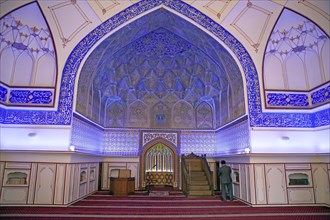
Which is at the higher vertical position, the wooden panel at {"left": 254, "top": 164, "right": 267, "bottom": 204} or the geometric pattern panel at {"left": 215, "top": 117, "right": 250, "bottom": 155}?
the geometric pattern panel at {"left": 215, "top": 117, "right": 250, "bottom": 155}

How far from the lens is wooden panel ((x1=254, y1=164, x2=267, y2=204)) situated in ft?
18.7

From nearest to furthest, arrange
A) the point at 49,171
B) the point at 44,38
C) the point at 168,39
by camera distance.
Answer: the point at 49,171 → the point at 44,38 → the point at 168,39

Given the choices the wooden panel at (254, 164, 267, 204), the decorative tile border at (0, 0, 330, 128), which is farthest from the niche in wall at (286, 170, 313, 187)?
the decorative tile border at (0, 0, 330, 128)

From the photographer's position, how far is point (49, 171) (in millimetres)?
5730

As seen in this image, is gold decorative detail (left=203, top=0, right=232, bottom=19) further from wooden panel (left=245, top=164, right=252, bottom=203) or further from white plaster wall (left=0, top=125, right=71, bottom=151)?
white plaster wall (left=0, top=125, right=71, bottom=151)

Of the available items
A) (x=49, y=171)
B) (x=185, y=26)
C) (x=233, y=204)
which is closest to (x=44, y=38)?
(x=49, y=171)

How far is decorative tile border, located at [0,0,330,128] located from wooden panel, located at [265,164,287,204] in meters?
1.09

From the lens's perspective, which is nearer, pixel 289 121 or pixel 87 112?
pixel 289 121

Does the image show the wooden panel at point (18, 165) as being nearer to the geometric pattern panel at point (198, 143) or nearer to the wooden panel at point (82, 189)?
the wooden panel at point (82, 189)

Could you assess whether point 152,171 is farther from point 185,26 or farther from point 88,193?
point 185,26

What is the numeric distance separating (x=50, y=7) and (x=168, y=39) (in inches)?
143

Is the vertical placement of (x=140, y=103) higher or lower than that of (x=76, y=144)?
higher

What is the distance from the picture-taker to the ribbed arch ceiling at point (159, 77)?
7.01m

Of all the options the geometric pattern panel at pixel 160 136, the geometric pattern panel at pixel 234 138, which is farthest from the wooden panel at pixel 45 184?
the geometric pattern panel at pixel 234 138
